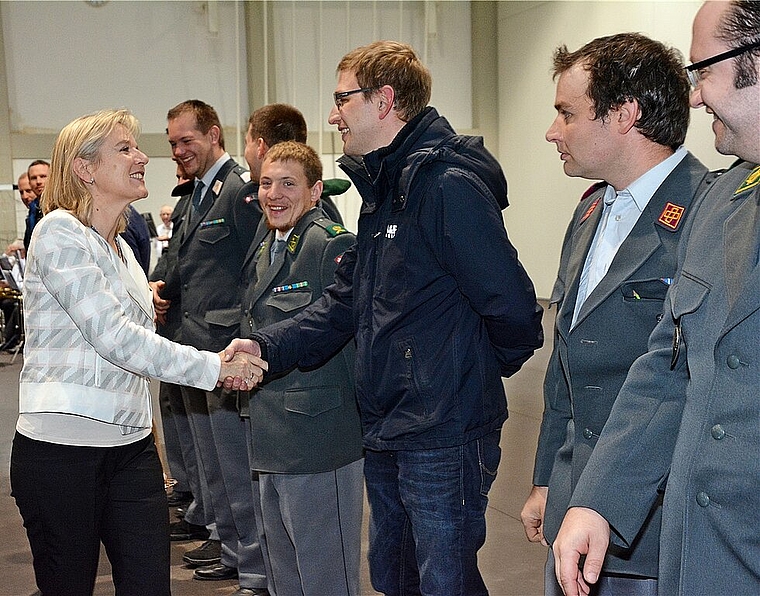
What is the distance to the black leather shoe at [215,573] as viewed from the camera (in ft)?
13.5

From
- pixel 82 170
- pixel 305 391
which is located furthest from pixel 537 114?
pixel 82 170

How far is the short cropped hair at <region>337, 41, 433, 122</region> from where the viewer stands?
2707 mm

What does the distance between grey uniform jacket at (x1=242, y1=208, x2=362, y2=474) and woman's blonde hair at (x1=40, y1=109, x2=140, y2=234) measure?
2.45 ft

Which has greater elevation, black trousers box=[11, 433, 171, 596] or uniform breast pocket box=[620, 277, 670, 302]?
uniform breast pocket box=[620, 277, 670, 302]

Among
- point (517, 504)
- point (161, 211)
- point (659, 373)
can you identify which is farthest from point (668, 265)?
point (161, 211)

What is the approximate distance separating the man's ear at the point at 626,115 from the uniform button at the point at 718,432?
0.89 m

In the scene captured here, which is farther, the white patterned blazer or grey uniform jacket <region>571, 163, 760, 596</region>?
the white patterned blazer

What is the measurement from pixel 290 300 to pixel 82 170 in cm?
92

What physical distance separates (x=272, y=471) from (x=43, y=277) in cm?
112

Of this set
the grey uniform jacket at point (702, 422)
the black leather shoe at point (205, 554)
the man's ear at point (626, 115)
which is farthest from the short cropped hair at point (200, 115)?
the grey uniform jacket at point (702, 422)

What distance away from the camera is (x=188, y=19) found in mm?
14039

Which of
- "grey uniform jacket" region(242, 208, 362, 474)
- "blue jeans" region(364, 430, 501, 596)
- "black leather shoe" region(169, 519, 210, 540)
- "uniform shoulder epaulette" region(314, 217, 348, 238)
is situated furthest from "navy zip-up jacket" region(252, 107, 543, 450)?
"black leather shoe" region(169, 519, 210, 540)

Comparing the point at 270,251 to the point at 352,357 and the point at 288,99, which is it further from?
the point at 288,99

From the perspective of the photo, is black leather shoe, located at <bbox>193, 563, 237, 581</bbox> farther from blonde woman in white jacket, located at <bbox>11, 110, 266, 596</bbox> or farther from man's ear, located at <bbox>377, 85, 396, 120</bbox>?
man's ear, located at <bbox>377, 85, 396, 120</bbox>
